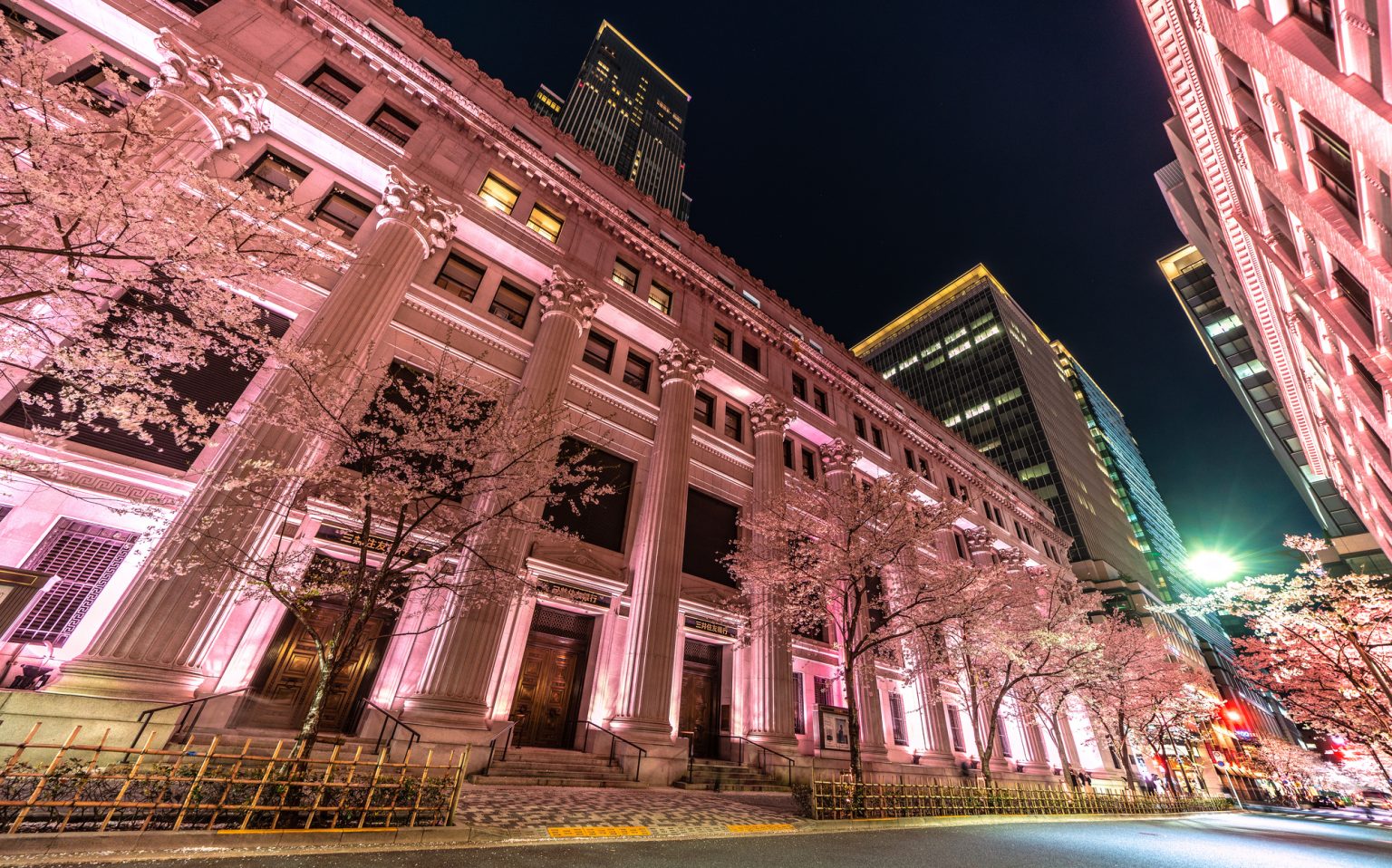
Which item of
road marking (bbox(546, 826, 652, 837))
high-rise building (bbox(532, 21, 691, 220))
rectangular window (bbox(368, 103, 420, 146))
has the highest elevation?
high-rise building (bbox(532, 21, 691, 220))

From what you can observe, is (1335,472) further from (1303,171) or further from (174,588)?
(174,588)

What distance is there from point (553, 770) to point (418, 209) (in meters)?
18.6

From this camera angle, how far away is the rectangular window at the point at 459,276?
19547mm

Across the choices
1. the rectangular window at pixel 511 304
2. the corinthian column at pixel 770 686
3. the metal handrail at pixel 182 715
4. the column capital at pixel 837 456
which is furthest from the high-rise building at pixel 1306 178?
the metal handrail at pixel 182 715

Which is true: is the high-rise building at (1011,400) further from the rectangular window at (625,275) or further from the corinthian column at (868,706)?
the rectangular window at (625,275)

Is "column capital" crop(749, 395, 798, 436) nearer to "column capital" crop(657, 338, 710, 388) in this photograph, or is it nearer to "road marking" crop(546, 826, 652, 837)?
"column capital" crop(657, 338, 710, 388)

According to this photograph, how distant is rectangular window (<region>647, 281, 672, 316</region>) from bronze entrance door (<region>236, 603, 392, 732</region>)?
1838 cm

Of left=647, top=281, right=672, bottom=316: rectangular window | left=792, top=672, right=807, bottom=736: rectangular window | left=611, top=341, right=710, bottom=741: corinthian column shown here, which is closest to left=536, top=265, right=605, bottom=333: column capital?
left=611, top=341, right=710, bottom=741: corinthian column

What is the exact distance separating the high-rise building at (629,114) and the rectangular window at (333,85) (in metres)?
69.6

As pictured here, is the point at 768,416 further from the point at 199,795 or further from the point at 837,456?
the point at 199,795

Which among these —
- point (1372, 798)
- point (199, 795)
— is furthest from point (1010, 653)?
point (1372, 798)

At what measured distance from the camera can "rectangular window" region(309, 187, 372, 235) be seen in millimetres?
17812

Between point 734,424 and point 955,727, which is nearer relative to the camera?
point 734,424

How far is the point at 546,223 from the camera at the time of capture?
2323cm
